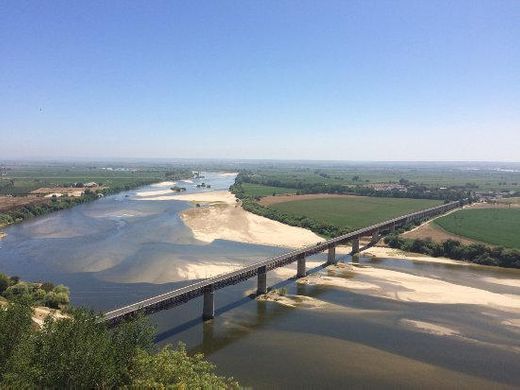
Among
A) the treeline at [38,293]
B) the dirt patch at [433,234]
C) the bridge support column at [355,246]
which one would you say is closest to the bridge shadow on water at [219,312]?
the treeline at [38,293]

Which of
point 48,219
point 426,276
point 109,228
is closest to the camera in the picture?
point 426,276

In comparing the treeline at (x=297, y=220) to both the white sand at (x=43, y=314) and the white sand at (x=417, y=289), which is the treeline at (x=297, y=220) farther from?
the white sand at (x=43, y=314)

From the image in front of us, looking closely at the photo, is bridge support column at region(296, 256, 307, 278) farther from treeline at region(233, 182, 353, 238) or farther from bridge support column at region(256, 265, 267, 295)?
treeline at region(233, 182, 353, 238)

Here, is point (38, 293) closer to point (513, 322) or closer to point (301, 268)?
point (301, 268)

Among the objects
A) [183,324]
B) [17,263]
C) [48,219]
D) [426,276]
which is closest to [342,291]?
[426,276]

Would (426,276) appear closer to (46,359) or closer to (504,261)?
(504,261)

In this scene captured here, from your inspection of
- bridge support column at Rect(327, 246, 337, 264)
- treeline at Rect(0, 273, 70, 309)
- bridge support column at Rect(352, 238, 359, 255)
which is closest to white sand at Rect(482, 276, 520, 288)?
bridge support column at Rect(327, 246, 337, 264)
